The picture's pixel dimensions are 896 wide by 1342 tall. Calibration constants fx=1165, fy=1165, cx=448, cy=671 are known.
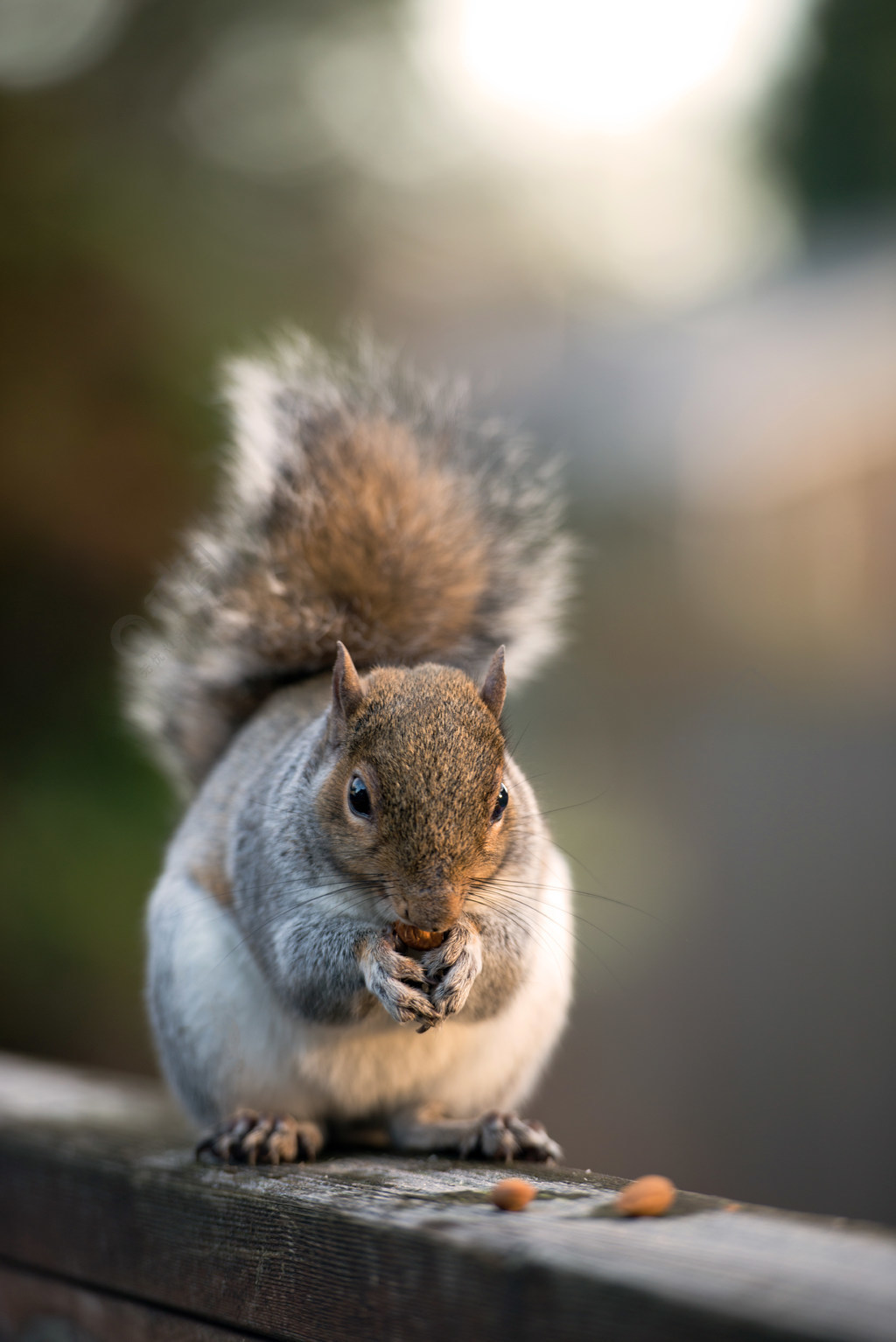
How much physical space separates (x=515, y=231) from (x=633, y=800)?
1.65 metres

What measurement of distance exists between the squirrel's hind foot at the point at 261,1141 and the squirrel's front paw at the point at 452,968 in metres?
0.31

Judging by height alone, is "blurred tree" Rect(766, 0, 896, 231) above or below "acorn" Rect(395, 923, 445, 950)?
above

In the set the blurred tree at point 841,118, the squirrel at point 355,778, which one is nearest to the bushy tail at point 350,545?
the squirrel at point 355,778

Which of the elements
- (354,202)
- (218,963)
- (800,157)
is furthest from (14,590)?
(800,157)

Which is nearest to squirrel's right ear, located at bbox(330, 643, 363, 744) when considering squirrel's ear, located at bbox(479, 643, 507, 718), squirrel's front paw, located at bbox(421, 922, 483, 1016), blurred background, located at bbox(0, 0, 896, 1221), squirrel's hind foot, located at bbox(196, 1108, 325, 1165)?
squirrel's ear, located at bbox(479, 643, 507, 718)

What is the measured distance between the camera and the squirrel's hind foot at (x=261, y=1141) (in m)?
1.23

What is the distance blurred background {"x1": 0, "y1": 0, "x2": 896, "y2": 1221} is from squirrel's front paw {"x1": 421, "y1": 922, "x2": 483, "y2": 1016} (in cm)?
158

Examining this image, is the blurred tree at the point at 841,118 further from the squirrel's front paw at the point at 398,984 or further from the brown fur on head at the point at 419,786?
the squirrel's front paw at the point at 398,984

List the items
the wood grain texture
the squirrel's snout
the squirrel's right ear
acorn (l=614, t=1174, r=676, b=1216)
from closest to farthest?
the wood grain texture → acorn (l=614, t=1174, r=676, b=1216) → the squirrel's snout → the squirrel's right ear

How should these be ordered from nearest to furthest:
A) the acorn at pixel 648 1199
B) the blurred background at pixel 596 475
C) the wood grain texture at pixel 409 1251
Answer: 1. the wood grain texture at pixel 409 1251
2. the acorn at pixel 648 1199
3. the blurred background at pixel 596 475

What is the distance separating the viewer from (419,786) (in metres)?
1.07

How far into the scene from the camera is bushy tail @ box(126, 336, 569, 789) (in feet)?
5.06

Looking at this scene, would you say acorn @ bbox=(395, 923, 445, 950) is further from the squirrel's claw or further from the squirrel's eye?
the squirrel's claw

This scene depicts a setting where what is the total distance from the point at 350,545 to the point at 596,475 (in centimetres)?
187
